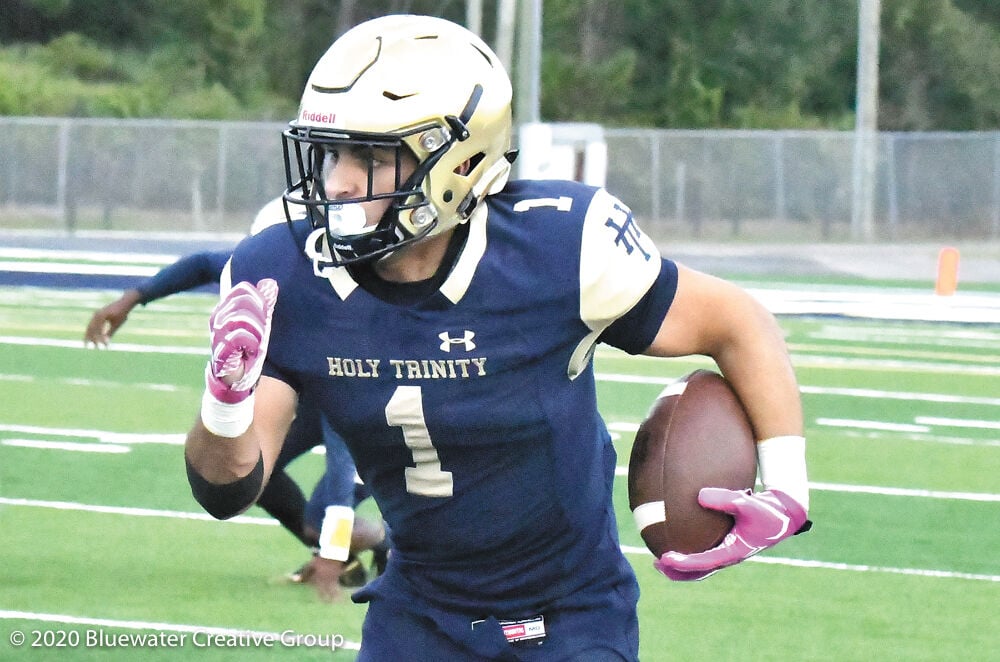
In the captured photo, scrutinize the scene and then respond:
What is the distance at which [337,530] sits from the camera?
5449mm

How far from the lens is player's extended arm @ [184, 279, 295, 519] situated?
8.50 feet

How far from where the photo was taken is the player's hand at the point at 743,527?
295 centimetres

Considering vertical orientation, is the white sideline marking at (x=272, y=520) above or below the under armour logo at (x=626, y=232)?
below

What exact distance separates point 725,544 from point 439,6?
38.0 meters

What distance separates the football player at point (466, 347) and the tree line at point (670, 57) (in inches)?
1226

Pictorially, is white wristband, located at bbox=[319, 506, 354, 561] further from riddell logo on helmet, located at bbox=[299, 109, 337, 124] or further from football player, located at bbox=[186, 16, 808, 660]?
riddell logo on helmet, located at bbox=[299, 109, 337, 124]

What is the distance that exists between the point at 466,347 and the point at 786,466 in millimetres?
651

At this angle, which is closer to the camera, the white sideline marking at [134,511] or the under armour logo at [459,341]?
the under armour logo at [459,341]

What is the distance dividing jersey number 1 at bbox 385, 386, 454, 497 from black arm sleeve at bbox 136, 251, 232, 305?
94.6 inches

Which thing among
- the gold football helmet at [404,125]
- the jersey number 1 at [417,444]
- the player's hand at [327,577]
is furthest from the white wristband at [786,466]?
the player's hand at [327,577]

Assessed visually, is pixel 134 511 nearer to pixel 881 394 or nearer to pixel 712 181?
pixel 881 394

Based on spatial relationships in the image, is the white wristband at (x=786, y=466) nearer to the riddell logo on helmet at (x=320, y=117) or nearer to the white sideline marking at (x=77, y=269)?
the riddell logo on helmet at (x=320, y=117)

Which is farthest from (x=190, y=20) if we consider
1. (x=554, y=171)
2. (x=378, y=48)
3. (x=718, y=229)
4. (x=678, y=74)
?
(x=378, y=48)

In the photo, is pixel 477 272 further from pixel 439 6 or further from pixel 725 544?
pixel 439 6
